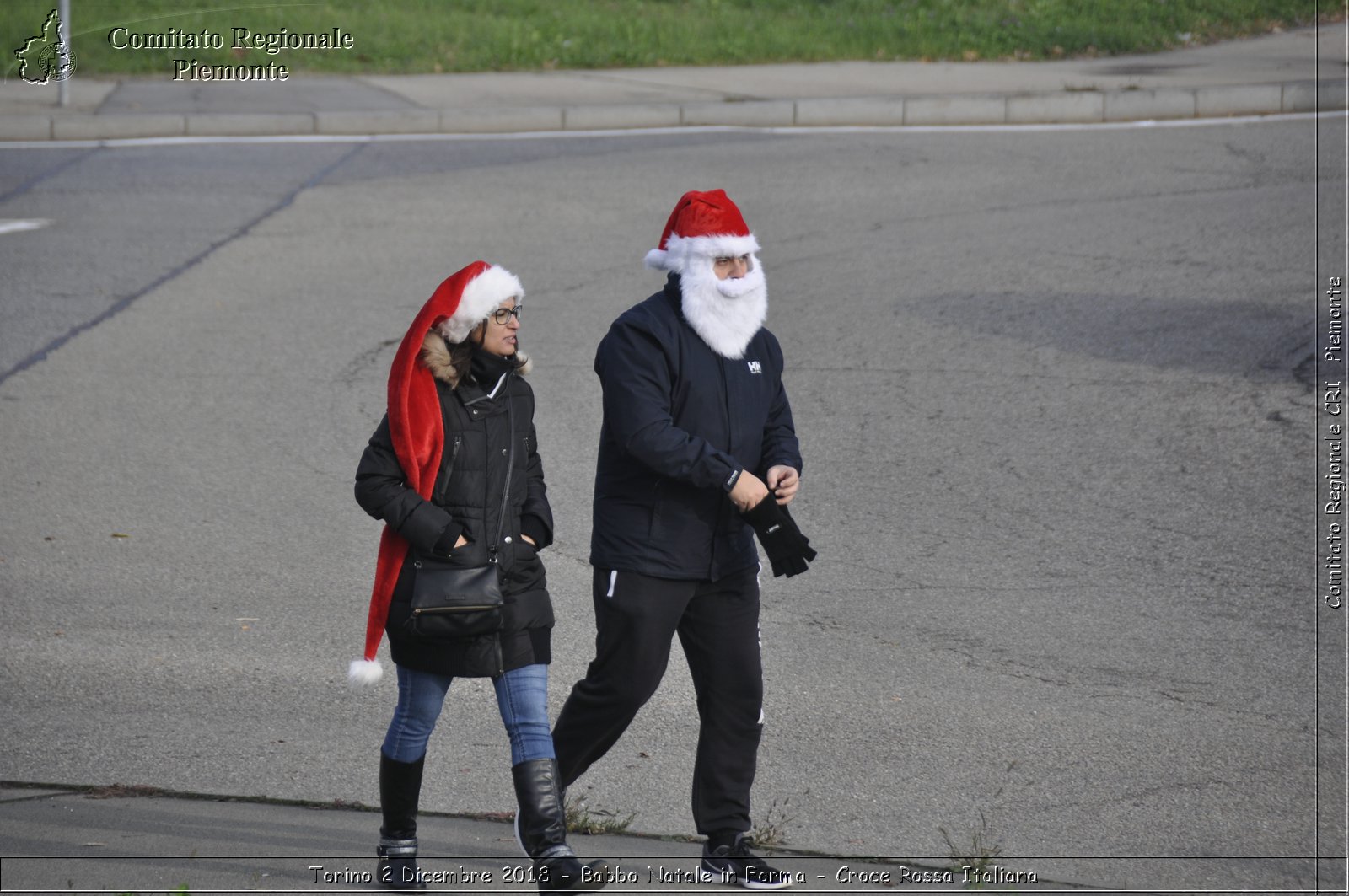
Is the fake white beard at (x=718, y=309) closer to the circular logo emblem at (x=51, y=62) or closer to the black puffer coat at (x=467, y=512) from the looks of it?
the black puffer coat at (x=467, y=512)

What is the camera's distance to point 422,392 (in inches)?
157

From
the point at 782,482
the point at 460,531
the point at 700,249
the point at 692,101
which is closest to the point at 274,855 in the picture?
the point at 460,531

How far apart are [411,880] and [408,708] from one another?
484mm

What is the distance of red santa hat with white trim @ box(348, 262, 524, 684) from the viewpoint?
3.97 metres

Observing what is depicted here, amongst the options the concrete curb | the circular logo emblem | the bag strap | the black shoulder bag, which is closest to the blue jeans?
the black shoulder bag

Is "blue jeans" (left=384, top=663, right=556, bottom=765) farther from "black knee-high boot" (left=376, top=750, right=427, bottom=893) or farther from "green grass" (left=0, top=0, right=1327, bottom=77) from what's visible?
"green grass" (left=0, top=0, right=1327, bottom=77)

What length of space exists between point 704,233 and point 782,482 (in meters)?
0.75

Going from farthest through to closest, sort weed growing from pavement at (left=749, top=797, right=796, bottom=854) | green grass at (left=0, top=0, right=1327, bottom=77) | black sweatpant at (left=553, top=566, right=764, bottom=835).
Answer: green grass at (left=0, top=0, right=1327, bottom=77) → weed growing from pavement at (left=749, top=797, right=796, bottom=854) → black sweatpant at (left=553, top=566, right=764, bottom=835)

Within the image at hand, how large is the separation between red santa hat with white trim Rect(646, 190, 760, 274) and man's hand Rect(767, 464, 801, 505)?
64cm

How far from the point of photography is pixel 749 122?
14.3m

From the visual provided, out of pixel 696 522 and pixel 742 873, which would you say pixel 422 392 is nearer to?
pixel 696 522

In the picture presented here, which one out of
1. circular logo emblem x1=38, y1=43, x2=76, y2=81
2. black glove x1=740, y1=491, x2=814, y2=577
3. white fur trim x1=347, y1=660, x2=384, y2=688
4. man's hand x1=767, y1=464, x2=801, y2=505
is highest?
circular logo emblem x1=38, y1=43, x2=76, y2=81

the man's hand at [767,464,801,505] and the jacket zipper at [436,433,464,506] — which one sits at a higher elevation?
the jacket zipper at [436,433,464,506]

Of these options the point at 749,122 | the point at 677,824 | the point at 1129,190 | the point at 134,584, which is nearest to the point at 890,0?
the point at 749,122
